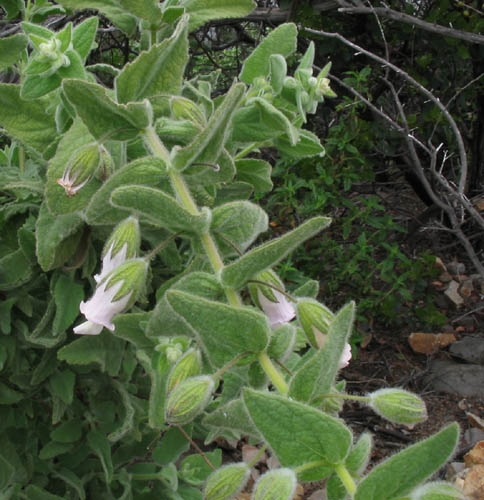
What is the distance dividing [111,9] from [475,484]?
1.45m

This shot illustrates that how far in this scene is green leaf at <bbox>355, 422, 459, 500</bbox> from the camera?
1.54ft

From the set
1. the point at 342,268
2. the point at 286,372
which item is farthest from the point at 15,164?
the point at 342,268

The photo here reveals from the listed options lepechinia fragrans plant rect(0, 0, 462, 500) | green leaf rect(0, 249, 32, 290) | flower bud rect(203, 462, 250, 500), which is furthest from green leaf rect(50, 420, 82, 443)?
flower bud rect(203, 462, 250, 500)

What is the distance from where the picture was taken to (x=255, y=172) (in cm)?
100

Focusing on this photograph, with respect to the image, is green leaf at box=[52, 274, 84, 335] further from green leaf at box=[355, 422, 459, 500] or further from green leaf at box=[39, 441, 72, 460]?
green leaf at box=[355, 422, 459, 500]

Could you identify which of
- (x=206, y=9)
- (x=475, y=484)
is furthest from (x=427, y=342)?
(x=206, y=9)

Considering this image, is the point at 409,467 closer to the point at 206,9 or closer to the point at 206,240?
the point at 206,240

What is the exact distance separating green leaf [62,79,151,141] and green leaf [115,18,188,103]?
0.05 meters

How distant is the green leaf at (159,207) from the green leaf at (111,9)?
0.36 metres

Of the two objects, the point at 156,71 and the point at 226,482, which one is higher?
the point at 156,71

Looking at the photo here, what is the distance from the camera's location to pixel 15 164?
1156 mm

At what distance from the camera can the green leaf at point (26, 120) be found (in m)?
0.87

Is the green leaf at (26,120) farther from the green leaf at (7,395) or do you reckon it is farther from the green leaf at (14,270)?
the green leaf at (7,395)

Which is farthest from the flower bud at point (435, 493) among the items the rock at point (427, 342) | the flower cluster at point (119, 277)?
the rock at point (427, 342)
